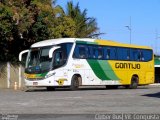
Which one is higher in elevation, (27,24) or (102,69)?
(27,24)

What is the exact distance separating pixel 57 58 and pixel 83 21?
26726mm

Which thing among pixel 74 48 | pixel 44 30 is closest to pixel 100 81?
pixel 74 48

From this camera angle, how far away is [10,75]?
39156mm

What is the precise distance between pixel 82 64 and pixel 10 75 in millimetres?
9887

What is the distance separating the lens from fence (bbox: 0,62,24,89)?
38.8 metres

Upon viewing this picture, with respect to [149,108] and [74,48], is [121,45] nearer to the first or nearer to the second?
[74,48]

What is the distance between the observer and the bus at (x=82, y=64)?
29.9 meters

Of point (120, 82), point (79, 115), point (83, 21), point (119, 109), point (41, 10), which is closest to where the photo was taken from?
point (79, 115)

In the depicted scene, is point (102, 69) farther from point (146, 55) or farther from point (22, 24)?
point (22, 24)

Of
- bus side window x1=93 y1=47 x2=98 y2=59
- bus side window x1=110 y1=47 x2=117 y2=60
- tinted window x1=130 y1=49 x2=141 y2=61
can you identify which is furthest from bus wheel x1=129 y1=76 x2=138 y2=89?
bus side window x1=93 y1=47 x2=98 y2=59

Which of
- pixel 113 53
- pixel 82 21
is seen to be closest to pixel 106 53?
pixel 113 53

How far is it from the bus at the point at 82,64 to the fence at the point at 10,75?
22.7ft

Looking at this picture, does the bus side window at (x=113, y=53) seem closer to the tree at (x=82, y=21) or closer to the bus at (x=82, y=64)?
the bus at (x=82, y=64)

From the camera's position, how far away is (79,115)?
49.1 ft
